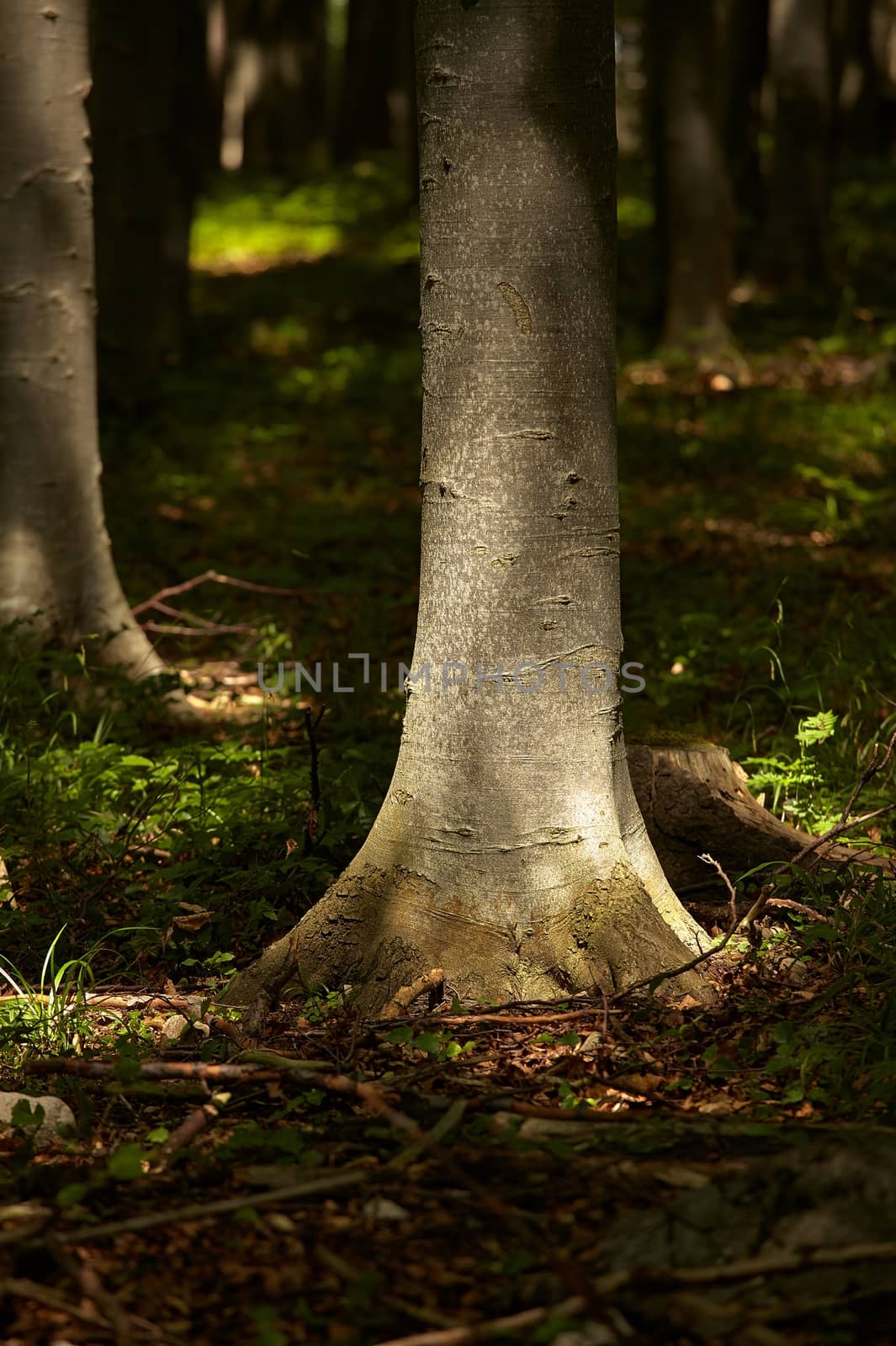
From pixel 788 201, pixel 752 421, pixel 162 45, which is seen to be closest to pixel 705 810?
pixel 752 421

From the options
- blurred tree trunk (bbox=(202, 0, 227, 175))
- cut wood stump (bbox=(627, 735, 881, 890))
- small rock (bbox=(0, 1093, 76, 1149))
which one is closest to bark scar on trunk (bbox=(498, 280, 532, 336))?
cut wood stump (bbox=(627, 735, 881, 890))

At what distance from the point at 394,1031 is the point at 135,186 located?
344 inches

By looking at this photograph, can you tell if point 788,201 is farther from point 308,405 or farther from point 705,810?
point 705,810

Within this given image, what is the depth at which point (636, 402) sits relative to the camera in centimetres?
952

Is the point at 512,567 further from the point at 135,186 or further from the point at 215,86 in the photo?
the point at 215,86

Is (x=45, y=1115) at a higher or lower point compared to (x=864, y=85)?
lower

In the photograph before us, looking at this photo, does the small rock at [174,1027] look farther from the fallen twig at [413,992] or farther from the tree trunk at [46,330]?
the tree trunk at [46,330]

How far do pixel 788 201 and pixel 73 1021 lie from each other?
11.1m

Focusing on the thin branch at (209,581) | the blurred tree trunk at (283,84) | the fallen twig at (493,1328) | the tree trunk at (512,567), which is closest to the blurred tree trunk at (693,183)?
the thin branch at (209,581)

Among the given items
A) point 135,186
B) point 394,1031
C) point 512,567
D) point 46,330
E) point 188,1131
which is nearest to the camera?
point 188,1131

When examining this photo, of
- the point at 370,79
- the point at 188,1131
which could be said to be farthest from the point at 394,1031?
the point at 370,79

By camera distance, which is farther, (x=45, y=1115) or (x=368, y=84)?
(x=368, y=84)

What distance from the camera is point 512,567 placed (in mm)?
2898

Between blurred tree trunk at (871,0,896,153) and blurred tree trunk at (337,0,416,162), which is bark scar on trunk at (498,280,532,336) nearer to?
blurred tree trunk at (337,0,416,162)
